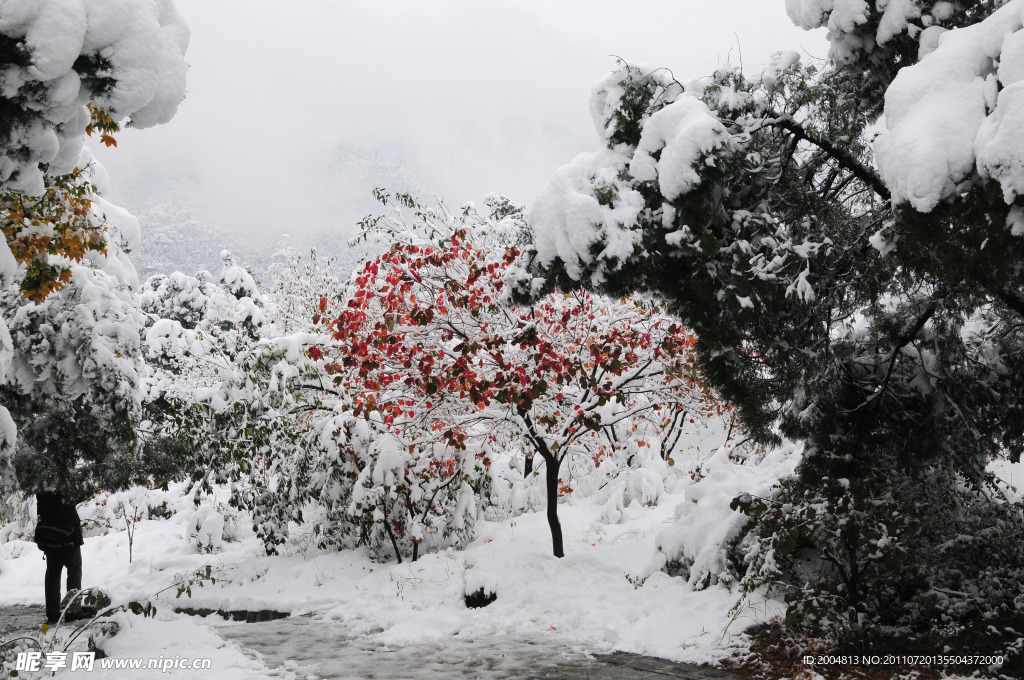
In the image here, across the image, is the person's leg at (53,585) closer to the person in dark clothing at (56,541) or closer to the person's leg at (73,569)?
the person in dark clothing at (56,541)

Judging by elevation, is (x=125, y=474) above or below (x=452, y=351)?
below

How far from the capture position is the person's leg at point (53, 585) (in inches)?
286

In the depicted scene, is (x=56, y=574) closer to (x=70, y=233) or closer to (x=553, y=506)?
(x=70, y=233)

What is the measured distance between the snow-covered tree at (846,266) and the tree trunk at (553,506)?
9.24 feet

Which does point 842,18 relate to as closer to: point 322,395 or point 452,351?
point 452,351

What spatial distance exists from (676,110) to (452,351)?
4395 millimetres

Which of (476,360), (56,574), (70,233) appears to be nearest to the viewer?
(70,233)

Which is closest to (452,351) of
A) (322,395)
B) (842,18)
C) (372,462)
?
(372,462)

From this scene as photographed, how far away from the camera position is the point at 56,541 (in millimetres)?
7285

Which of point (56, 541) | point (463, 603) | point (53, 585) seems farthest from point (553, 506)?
point (53, 585)

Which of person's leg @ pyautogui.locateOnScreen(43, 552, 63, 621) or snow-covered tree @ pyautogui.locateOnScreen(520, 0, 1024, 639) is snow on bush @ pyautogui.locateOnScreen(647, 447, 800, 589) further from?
Result: person's leg @ pyautogui.locateOnScreen(43, 552, 63, 621)

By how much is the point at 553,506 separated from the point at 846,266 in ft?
15.4

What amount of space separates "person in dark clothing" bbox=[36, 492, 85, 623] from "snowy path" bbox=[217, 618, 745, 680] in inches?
88.3

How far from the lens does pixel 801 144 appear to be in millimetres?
4527
